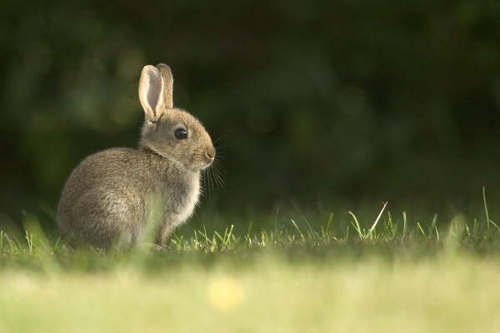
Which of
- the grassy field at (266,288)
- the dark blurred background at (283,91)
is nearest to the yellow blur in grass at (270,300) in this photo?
the grassy field at (266,288)

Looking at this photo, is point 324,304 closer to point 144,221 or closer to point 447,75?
point 144,221

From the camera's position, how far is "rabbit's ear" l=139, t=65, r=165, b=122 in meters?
6.83

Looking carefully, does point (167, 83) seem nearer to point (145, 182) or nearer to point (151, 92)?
point (151, 92)

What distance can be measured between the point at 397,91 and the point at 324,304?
23.0 ft

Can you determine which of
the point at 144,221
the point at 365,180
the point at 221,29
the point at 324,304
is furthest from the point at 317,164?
the point at 324,304

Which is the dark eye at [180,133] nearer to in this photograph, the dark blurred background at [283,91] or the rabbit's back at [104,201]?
the rabbit's back at [104,201]

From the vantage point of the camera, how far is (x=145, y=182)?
6.38 m

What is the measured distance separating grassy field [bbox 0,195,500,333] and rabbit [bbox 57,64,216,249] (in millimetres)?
562

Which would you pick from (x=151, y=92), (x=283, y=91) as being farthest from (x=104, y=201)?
(x=283, y=91)

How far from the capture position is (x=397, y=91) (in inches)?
410

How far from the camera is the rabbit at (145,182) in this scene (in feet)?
19.9

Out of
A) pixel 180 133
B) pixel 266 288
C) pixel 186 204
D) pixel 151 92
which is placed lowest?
pixel 186 204

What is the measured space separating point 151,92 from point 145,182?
0.89 metres

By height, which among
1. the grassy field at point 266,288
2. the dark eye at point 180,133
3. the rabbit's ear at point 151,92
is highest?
the rabbit's ear at point 151,92
